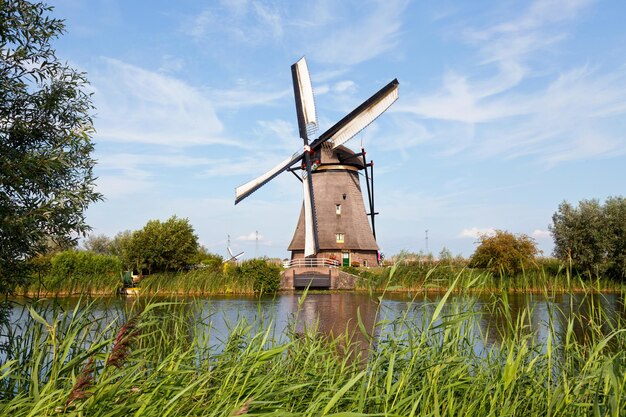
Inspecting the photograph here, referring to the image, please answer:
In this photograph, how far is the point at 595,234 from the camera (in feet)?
98.3

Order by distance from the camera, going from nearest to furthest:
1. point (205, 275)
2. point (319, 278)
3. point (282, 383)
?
point (282, 383) < point (205, 275) < point (319, 278)

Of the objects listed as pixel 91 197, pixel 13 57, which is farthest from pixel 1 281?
pixel 13 57

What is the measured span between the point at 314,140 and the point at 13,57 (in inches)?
910

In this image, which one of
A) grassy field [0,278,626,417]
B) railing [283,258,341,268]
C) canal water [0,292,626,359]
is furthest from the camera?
railing [283,258,341,268]

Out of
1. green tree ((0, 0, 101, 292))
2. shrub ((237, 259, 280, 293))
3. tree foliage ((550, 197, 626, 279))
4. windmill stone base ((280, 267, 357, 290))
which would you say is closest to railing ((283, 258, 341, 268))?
windmill stone base ((280, 267, 357, 290))

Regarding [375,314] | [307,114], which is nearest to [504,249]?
[307,114]

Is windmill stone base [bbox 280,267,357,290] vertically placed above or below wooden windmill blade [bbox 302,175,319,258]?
below

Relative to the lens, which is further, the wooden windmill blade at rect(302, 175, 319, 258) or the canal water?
the wooden windmill blade at rect(302, 175, 319, 258)

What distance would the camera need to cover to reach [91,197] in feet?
20.1

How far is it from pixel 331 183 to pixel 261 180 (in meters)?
4.26

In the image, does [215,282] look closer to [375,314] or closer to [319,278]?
[319,278]

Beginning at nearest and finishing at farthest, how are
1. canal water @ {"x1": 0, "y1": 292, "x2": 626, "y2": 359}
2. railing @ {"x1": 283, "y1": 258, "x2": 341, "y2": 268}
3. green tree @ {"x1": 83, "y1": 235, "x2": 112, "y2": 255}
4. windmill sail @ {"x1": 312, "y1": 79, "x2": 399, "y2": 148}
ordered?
canal water @ {"x1": 0, "y1": 292, "x2": 626, "y2": 359}, windmill sail @ {"x1": 312, "y1": 79, "x2": 399, "y2": 148}, railing @ {"x1": 283, "y1": 258, "x2": 341, "y2": 268}, green tree @ {"x1": 83, "y1": 235, "x2": 112, "y2": 255}

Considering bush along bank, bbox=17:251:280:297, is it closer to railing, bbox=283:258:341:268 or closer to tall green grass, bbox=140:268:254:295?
tall green grass, bbox=140:268:254:295

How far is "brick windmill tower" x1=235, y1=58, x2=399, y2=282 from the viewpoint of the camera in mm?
27594
